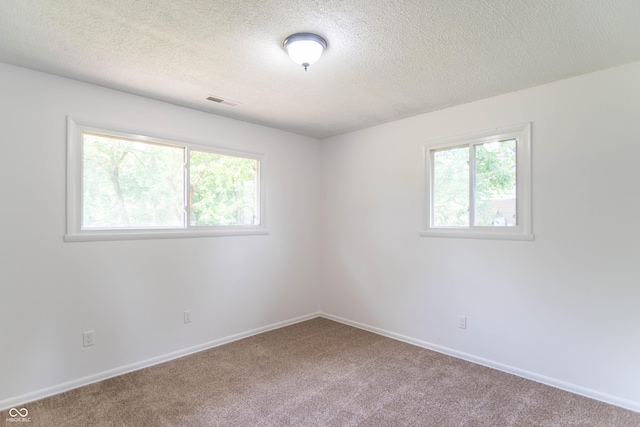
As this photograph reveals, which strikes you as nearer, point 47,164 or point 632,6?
point 632,6

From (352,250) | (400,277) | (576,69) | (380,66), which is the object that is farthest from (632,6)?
(352,250)

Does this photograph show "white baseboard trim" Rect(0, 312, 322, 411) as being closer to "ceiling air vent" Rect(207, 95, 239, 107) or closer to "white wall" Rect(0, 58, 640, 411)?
"white wall" Rect(0, 58, 640, 411)

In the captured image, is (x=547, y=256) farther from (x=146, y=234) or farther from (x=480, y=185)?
(x=146, y=234)

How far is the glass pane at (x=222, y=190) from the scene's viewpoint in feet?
11.3

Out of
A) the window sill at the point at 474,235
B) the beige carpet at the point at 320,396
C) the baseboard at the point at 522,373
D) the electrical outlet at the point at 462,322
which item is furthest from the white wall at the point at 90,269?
the electrical outlet at the point at 462,322

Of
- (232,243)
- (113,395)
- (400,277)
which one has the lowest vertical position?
(113,395)

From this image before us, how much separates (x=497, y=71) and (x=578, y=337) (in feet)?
7.13

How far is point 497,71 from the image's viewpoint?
2479 millimetres

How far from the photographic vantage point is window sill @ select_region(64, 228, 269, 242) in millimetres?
2656

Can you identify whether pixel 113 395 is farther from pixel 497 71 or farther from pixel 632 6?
pixel 632 6

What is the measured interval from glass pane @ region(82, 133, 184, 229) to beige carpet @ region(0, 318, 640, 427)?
4.48 feet

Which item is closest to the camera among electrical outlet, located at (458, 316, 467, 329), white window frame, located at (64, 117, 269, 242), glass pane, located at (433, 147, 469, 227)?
white window frame, located at (64, 117, 269, 242)

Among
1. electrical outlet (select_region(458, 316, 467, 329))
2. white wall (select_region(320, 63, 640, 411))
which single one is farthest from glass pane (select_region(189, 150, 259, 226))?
electrical outlet (select_region(458, 316, 467, 329))
